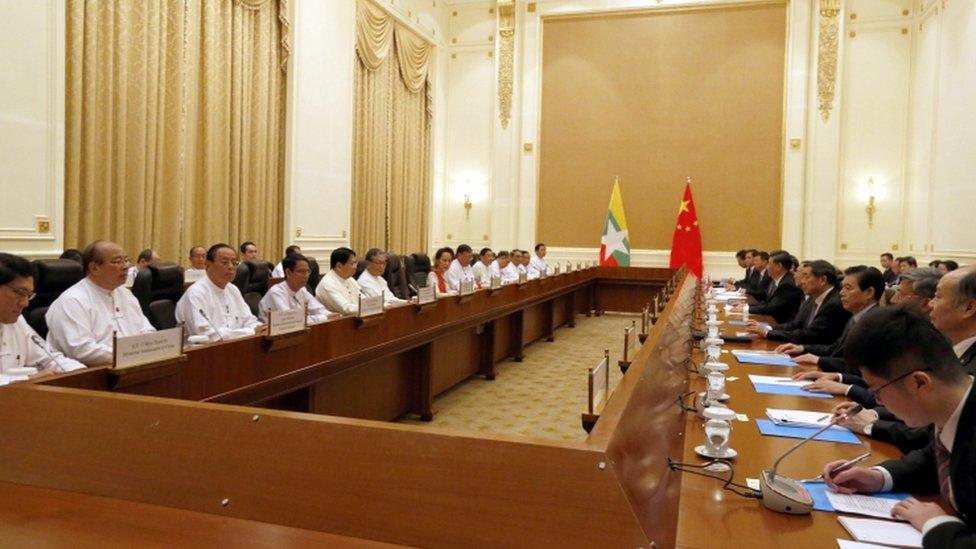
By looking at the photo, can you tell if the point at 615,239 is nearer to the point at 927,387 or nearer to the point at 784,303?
the point at 784,303

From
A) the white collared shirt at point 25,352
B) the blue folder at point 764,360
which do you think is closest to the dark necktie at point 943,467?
the blue folder at point 764,360

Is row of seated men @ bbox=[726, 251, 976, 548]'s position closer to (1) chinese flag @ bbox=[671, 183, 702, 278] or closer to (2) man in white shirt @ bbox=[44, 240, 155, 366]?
(2) man in white shirt @ bbox=[44, 240, 155, 366]

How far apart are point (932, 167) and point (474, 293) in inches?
274

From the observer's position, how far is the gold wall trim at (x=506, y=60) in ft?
36.2

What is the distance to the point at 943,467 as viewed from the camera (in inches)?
53.5

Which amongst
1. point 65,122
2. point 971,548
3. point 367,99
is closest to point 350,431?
point 971,548

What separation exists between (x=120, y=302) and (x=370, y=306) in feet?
3.80

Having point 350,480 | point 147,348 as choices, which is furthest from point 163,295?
point 350,480

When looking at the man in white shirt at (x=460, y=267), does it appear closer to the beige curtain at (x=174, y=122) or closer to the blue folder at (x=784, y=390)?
the beige curtain at (x=174, y=122)

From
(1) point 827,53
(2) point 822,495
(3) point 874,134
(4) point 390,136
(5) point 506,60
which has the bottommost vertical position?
(2) point 822,495

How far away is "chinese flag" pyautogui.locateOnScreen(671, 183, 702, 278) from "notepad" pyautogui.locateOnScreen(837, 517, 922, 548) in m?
9.17

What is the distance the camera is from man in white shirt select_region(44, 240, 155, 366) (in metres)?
2.94

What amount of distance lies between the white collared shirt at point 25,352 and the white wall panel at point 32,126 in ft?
7.37

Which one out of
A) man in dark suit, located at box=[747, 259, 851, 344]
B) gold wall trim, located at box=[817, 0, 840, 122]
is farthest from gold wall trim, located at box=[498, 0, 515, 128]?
man in dark suit, located at box=[747, 259, 851, 344]
